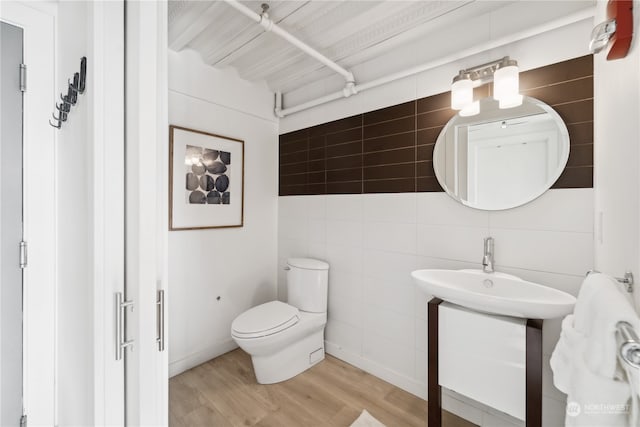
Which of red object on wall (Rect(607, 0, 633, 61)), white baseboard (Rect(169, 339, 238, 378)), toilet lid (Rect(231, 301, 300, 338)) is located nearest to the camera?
red object on wall (Rect(607, 0, 633, 61))

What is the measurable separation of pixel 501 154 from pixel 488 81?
1.35ft

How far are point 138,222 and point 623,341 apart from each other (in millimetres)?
1040

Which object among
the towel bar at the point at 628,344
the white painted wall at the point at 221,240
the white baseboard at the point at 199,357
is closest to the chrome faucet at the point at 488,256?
the towel bar at the point at 628,344

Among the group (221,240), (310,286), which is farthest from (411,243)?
(221,240)

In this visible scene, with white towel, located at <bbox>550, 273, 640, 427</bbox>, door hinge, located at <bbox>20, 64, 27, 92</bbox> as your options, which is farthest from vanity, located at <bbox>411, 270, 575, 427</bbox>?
door hinge, located at <bbox>20, 64, 27, 92</bbox>

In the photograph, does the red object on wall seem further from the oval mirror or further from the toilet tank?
the toilet tank

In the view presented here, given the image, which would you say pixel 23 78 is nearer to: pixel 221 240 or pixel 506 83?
pixel 221 240

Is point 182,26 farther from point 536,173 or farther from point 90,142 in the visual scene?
point 536,173

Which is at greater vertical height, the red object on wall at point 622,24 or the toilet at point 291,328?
the red object on wall at point 622,24

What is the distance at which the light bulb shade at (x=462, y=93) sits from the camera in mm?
1525

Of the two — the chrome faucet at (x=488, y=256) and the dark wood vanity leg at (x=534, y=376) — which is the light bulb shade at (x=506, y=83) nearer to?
the chrome faucet at (x=488, y=256)

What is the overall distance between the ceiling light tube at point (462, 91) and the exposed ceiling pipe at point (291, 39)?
30.1 inches

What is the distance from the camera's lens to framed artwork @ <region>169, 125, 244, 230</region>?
2.02 meters

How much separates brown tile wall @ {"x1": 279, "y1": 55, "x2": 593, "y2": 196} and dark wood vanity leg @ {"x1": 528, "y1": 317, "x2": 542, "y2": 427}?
0.75 metres
